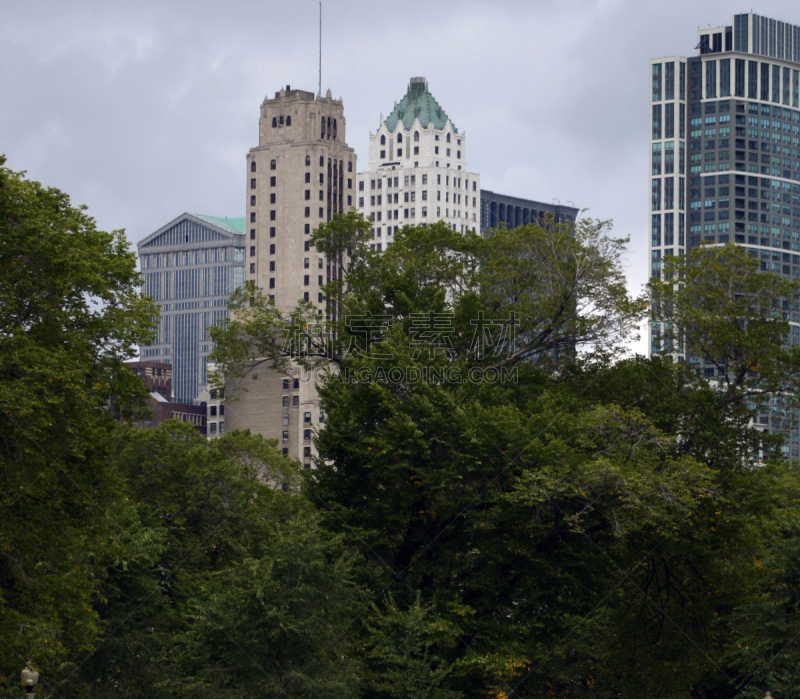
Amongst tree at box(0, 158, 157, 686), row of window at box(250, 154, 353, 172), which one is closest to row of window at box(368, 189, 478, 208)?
Answer: row of window at box(250, 154, 353, 172)

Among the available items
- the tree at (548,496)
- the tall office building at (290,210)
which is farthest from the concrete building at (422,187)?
the tree at (548,496)

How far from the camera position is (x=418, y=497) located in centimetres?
4316

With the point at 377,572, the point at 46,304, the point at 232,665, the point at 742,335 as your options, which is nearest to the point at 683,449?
the point at 742,335

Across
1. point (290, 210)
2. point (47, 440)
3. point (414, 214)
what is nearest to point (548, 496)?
point (47, 440)

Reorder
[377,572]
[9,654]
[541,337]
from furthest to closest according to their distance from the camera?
[541,337], [377,572], [9,654]

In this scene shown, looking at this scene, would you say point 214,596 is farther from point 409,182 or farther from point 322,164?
point 409,182

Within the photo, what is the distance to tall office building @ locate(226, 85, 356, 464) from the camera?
166 metres

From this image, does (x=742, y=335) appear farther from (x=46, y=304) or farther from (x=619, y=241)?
(x=46, y=304)

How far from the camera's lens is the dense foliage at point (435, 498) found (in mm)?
33719

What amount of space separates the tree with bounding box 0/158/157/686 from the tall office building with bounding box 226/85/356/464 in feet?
416

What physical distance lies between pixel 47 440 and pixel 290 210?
140 metres

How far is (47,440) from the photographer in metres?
31.8

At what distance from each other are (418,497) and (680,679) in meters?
10.7

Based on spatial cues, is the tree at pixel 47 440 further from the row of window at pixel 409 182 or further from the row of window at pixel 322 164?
the row of window at pixel 409 182
